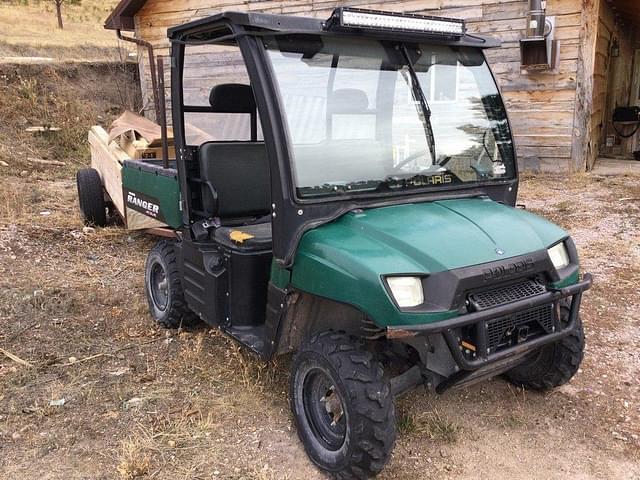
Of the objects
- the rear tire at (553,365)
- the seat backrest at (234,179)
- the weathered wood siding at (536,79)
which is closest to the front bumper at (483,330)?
the rear tire at (553,365)

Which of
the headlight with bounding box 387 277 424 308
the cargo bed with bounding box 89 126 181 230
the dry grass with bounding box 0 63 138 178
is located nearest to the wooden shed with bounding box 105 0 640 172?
the dry grass with bounding box 0 63 138 178

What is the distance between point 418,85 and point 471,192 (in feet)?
2.16

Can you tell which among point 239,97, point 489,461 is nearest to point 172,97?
point 239,97

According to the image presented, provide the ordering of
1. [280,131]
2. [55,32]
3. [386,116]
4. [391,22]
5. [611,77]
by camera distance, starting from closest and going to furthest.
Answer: [280,131]
[391,22]
[386,116]
[611,77]
[55,32]

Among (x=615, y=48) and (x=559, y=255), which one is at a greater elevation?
(x=615, y=48)

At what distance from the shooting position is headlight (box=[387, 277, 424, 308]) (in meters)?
2.46

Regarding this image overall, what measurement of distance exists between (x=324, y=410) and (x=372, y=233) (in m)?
0.93

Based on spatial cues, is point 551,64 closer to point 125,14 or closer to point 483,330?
point 483,330

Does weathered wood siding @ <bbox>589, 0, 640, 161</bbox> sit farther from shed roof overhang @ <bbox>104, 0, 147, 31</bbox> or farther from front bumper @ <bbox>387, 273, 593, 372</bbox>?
shed roof overhang @ <bbox>104, 0, 147, 31</bbox>

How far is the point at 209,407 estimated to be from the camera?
3.38 metres

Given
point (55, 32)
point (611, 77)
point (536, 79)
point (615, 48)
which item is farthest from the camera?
point (55, 32)

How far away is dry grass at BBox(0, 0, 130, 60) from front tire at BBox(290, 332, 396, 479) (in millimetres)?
16673

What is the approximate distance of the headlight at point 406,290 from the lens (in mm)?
2461

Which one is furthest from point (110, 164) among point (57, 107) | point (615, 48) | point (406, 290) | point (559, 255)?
point (615, 48)
